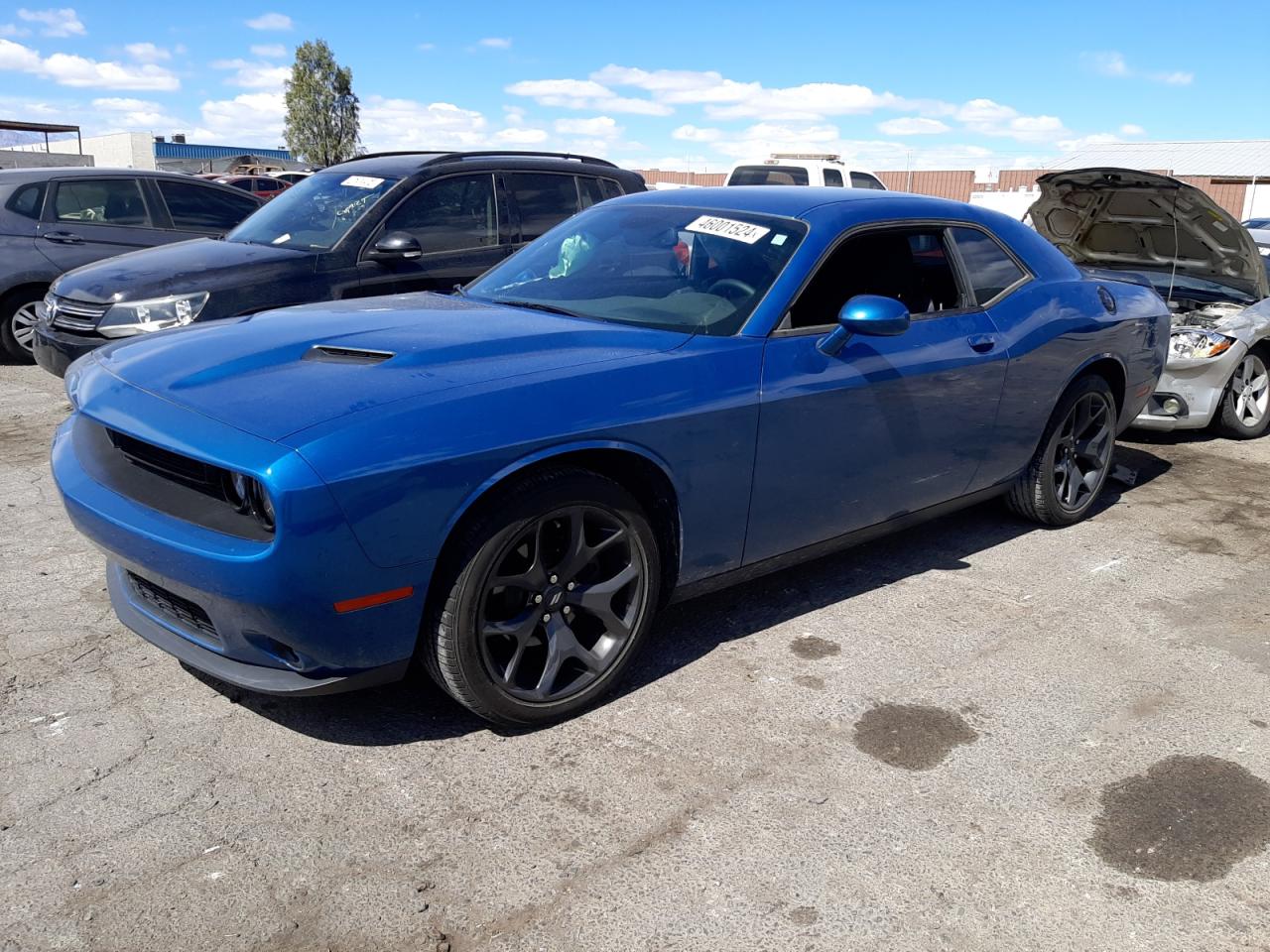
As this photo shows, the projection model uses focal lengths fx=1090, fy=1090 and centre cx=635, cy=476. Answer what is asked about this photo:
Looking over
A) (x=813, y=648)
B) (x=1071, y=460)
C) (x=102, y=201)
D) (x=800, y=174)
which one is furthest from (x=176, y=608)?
(x=800, y=174)

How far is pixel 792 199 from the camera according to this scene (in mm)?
4203

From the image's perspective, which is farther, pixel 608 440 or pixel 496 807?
pixel 608 440

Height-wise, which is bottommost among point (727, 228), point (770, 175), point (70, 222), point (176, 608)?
point (176, 608)

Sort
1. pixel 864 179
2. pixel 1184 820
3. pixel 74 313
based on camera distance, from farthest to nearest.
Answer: pixel 864 179, pixel 74 313, pixel 1184 820

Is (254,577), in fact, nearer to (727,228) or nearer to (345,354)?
(345,354)

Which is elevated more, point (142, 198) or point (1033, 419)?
point (142, 198)

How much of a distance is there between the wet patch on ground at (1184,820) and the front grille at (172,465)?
2.45 m

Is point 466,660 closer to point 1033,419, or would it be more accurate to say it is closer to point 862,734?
point 862,734

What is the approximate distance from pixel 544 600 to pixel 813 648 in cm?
118

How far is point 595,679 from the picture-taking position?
3309 mm

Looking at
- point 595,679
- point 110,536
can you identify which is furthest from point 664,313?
point 110,536

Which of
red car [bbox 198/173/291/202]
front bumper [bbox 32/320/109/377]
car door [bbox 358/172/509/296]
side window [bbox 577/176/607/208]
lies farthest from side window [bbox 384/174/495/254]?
red car [bbox 198/173/291/202]

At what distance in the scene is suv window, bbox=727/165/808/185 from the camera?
1441 cm

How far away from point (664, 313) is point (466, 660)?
1434 mm
